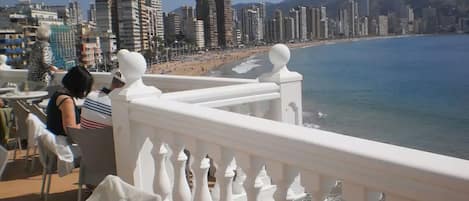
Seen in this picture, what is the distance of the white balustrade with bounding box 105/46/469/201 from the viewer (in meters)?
1.41

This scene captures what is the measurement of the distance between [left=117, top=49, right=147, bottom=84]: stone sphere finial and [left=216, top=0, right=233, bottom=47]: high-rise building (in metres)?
136

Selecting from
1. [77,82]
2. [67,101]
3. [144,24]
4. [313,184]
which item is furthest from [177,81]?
[144,24]

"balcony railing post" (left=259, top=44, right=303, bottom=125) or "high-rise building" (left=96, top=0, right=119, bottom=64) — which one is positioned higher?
"high-rise building" (left=96, top=0, right=119, bottom=64)

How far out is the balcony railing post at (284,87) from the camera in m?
3.60

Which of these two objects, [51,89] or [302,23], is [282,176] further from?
[302,23]

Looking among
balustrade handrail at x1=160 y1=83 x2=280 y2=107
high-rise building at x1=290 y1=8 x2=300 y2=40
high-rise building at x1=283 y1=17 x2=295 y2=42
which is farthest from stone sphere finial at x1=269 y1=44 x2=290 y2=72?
high-rise building at x1=290 y1=8 x2=300 y2=40

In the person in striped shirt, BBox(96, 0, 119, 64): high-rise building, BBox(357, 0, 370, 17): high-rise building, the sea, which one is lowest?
the sea

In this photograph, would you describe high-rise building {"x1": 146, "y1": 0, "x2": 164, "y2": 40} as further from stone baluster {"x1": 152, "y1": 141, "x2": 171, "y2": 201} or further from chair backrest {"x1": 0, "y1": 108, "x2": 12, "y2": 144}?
stone baluster {"x1": 152, "y1": 141, "x2": 171, "y2": 201}

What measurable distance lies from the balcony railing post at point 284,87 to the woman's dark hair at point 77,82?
146 cm

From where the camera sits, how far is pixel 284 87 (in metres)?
3.66

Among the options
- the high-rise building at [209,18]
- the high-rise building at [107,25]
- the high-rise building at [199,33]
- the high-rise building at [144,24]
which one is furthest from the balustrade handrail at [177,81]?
the high-rise building at [209,18]

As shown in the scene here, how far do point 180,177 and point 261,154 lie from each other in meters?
0.86

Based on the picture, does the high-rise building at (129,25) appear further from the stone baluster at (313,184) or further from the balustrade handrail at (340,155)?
the stone baluster at (313,184)

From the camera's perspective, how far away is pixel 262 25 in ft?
531
